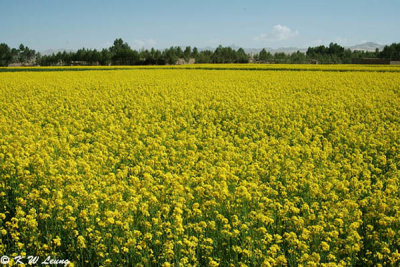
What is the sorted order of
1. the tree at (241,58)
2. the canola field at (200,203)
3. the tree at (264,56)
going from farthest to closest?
1. the tree at (241,58)
2. the tree at (264,56)
3. the canola field at (200,203)

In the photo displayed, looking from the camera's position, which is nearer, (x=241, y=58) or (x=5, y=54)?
(x=5, y=54)

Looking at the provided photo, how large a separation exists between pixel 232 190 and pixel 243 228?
5.87 ft

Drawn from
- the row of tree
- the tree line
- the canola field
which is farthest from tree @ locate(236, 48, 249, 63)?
the canola field

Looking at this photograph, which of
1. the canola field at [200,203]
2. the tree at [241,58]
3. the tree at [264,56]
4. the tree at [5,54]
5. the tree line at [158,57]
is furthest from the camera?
the tree at [241,58]

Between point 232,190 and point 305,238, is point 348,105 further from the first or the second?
point 305,238

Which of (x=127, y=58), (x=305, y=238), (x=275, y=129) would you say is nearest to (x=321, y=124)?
(x=275, y=129)

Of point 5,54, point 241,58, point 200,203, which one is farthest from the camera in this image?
point 241,58

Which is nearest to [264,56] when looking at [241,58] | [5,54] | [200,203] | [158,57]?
[241,58]

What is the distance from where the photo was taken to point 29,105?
659 inches

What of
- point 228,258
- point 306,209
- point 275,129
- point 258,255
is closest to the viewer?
point 258,255

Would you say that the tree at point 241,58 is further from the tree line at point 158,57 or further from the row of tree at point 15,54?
the row of tree at point 15,54

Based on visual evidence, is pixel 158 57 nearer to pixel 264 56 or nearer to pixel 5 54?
pixel 264 56

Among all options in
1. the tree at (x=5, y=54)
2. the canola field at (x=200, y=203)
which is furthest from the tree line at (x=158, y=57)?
the canola field at (x=200, y=203)

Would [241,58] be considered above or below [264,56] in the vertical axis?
below
